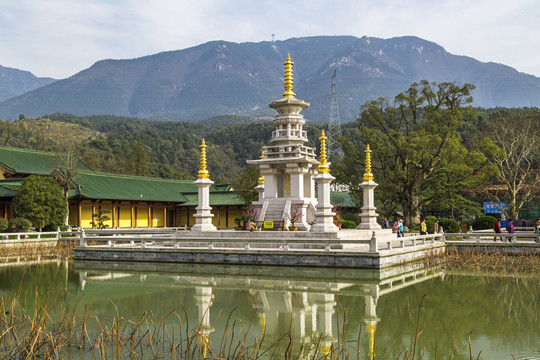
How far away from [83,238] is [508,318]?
22547mm

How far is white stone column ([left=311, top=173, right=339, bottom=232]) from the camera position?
2784 centimetres

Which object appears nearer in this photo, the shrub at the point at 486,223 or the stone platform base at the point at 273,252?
the stone platform base at the point at 273,252

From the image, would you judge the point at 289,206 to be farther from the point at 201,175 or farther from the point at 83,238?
the point at 83,238

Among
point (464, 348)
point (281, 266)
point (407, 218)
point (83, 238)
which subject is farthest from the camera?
point (407, 218)

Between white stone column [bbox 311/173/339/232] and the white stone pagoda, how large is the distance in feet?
7.87

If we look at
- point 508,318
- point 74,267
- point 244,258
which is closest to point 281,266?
point 244,258

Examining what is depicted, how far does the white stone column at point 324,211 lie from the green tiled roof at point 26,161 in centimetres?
2668

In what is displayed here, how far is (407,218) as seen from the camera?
43125 millimetres

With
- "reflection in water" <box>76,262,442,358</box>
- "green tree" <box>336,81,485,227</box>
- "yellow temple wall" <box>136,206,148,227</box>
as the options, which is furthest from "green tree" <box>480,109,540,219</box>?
"yellow temple wall" <box>136,206,148,227</box>

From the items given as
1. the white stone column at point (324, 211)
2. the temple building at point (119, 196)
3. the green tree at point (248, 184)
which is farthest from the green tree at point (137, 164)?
the white stone column at point (324, 211)

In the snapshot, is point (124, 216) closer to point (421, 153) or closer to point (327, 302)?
point (421, 153)

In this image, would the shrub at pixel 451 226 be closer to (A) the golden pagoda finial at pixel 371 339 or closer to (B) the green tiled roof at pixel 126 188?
(A) the golden pagoda finial at pixel 371 339

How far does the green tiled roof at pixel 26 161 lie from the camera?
154 feet

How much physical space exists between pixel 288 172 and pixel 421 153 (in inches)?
501
